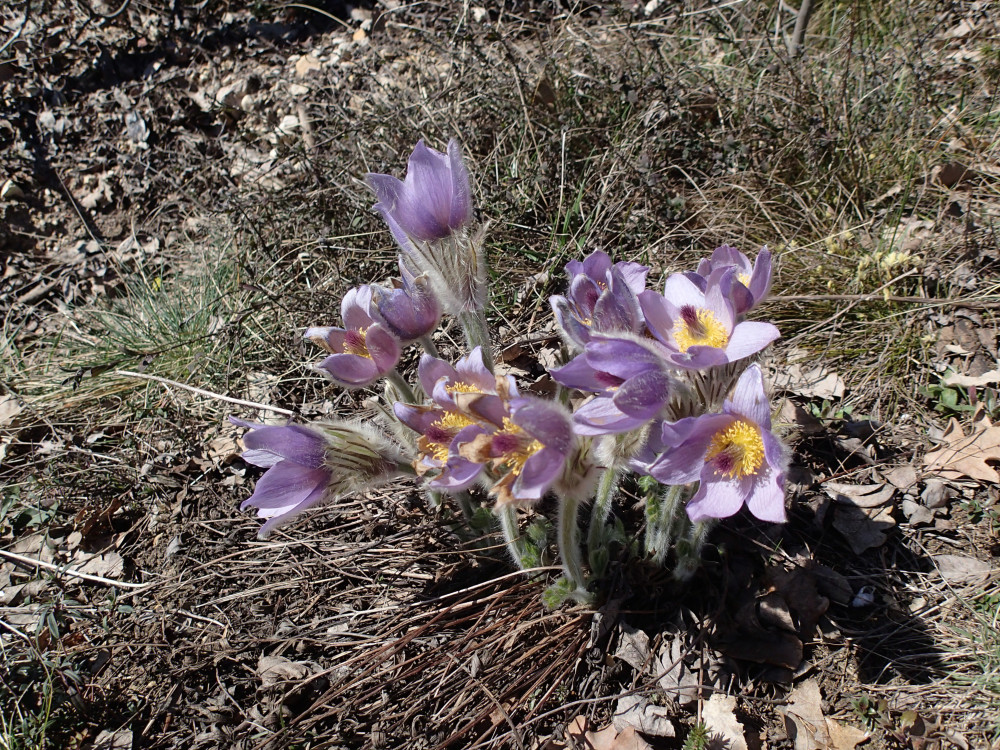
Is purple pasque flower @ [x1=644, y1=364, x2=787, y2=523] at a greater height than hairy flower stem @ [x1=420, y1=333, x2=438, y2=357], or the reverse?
hairy flower stem @ [x1=420, y1=333, x2=438, y2=357]

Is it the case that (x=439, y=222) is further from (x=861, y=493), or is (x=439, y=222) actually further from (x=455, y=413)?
(x=861, y=493)

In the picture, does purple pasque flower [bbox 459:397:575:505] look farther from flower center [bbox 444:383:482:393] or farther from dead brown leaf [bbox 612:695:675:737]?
dead brown leaf [bbox 612:695:675:737]

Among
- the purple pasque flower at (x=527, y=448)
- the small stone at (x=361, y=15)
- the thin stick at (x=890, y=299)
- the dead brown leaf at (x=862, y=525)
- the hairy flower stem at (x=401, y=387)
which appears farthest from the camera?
the small stone at (x=361, y=15)

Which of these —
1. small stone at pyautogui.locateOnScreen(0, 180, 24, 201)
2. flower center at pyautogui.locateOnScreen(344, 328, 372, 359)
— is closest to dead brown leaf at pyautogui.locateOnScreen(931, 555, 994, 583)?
flower center at pyautogui.locateOnScreen(344, 328, 372, 359)

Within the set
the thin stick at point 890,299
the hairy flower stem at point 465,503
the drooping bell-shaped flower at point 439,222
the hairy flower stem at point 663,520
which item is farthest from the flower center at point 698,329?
the thin stick at point 890,299

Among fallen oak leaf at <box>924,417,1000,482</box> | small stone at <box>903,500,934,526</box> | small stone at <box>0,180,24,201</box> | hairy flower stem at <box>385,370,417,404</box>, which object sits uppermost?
small stone at <box>0,180,24,201</box>

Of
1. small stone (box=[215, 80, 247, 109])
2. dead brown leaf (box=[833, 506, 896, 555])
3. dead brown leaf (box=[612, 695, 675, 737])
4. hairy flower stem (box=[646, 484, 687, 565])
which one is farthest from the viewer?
small stone (box=[215, 80, 247, 109])

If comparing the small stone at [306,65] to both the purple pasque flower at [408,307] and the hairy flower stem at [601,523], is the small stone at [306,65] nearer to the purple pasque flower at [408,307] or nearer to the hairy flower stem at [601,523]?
the purple pasque flower at [408,307]

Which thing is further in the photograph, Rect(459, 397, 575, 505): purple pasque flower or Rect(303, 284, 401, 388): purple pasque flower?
Rect(303, 284, 401, 388): purple pasque flower
